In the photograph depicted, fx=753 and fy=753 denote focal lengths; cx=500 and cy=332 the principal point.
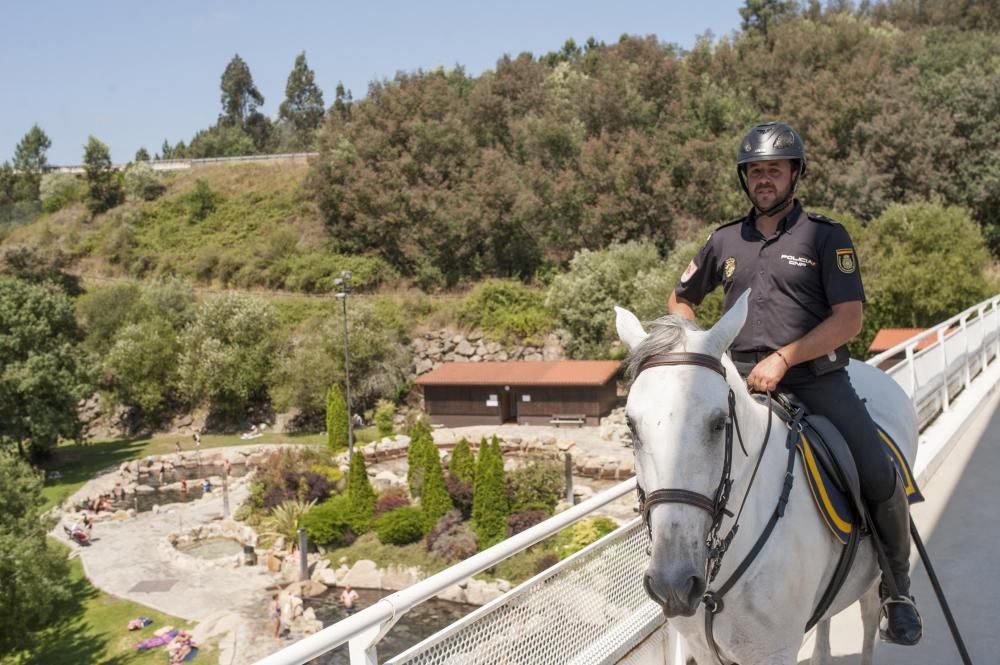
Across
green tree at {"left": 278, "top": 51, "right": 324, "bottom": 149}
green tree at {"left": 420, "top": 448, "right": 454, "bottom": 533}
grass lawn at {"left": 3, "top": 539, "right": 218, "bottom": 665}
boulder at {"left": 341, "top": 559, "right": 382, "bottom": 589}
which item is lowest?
boulder at {"left": 341, "top": 559, "right": 382, "bottom": 589}

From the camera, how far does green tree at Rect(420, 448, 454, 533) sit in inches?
912

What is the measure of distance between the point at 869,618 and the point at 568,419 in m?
30.8

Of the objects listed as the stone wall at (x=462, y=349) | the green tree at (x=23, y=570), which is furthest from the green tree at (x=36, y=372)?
the stone wall at (x=462, y=349)

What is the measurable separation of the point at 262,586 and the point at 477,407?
17.1 meters

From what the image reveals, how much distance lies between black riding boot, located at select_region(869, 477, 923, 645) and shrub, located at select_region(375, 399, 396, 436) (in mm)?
33468

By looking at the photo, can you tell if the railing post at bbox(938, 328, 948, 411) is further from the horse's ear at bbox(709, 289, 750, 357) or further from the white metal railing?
the horse's ear at bbox(709, 289, 750, 357)

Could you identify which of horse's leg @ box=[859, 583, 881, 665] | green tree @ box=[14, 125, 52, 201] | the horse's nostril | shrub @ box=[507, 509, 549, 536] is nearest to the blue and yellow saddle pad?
the horse's nostril

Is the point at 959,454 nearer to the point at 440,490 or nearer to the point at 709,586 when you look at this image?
the point at 709,586

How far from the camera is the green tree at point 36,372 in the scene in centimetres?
3209

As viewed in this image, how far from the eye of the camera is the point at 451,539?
2184cm

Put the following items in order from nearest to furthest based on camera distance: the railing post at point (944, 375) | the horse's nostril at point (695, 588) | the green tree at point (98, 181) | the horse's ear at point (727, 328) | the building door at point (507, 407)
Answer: the horse's nostril at point (695, 588), the horse's ear at point (727, 328), the railing post at point (944, 375), the building door at point (507, 407), the green tree at point (98, 181)

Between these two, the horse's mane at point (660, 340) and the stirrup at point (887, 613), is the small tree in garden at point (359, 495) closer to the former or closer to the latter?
the stirrup at point (887, 613)

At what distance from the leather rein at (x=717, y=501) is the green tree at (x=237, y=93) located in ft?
325

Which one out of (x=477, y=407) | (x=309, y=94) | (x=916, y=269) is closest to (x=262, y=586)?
(x=477, y=407)
